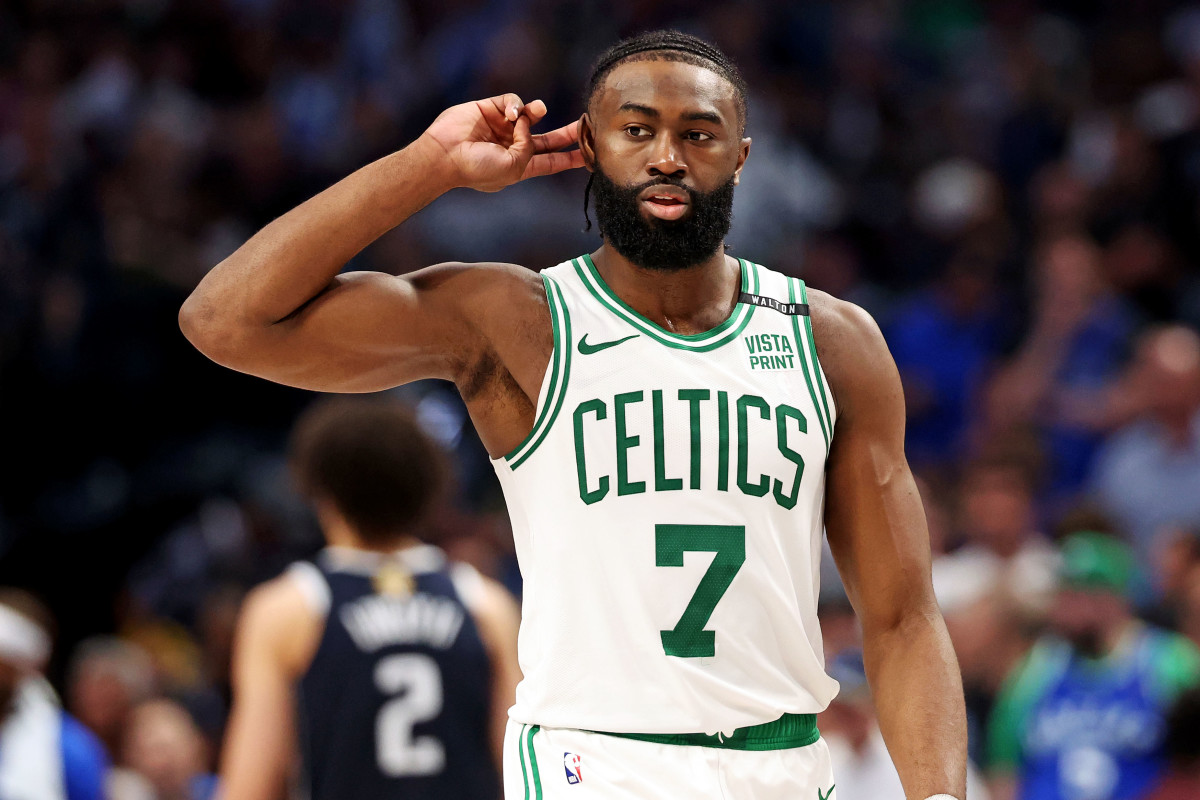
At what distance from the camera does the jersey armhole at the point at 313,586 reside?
14.2 ft

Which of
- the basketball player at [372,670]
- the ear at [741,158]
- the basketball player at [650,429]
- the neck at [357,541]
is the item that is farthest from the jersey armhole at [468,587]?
the ear at [741,158]

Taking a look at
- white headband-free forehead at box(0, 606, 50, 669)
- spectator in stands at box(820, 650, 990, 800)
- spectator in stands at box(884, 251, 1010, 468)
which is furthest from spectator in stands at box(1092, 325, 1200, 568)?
white headband-free forehead at box(0, 606, 50, 669)

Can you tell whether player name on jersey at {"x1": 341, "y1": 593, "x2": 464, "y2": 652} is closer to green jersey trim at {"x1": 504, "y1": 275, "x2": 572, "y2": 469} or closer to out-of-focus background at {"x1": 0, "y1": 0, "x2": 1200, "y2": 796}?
green jersey trim at {"x1": 504, "y1": 275, "x2": 572, "y2": 469}

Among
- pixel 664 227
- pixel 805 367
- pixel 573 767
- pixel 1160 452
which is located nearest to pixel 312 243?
pixel 664 227

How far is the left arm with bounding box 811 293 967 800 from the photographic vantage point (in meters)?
3.23

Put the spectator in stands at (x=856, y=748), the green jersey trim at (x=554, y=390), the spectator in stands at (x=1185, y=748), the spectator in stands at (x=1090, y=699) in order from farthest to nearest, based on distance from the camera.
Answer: the spectator in stands at (x=1090, y=699)
the spectator in stands at (x=856, y=748)
the spectator in stands at (x=1185, y=748)
the green jersey trim at (x=554, y=390)

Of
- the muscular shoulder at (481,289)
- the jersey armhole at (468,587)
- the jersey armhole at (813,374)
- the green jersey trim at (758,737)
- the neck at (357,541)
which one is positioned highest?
the muscular shoulder at (481,289)

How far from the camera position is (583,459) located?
3.10 m

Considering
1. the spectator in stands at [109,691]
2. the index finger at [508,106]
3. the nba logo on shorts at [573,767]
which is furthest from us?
the spectator in stands at [109,691]

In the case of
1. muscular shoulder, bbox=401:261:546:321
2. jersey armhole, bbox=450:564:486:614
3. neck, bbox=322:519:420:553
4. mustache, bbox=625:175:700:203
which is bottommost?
jersey armhole, bbox=450:564:486:614

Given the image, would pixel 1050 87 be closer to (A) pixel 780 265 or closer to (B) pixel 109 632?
(A) pixel 780 265

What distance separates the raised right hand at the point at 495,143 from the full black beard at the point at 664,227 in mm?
130

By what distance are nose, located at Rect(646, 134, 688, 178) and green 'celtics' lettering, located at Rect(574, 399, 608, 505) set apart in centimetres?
50

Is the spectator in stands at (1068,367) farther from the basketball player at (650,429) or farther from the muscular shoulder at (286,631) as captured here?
the basketball player at (650,429)
